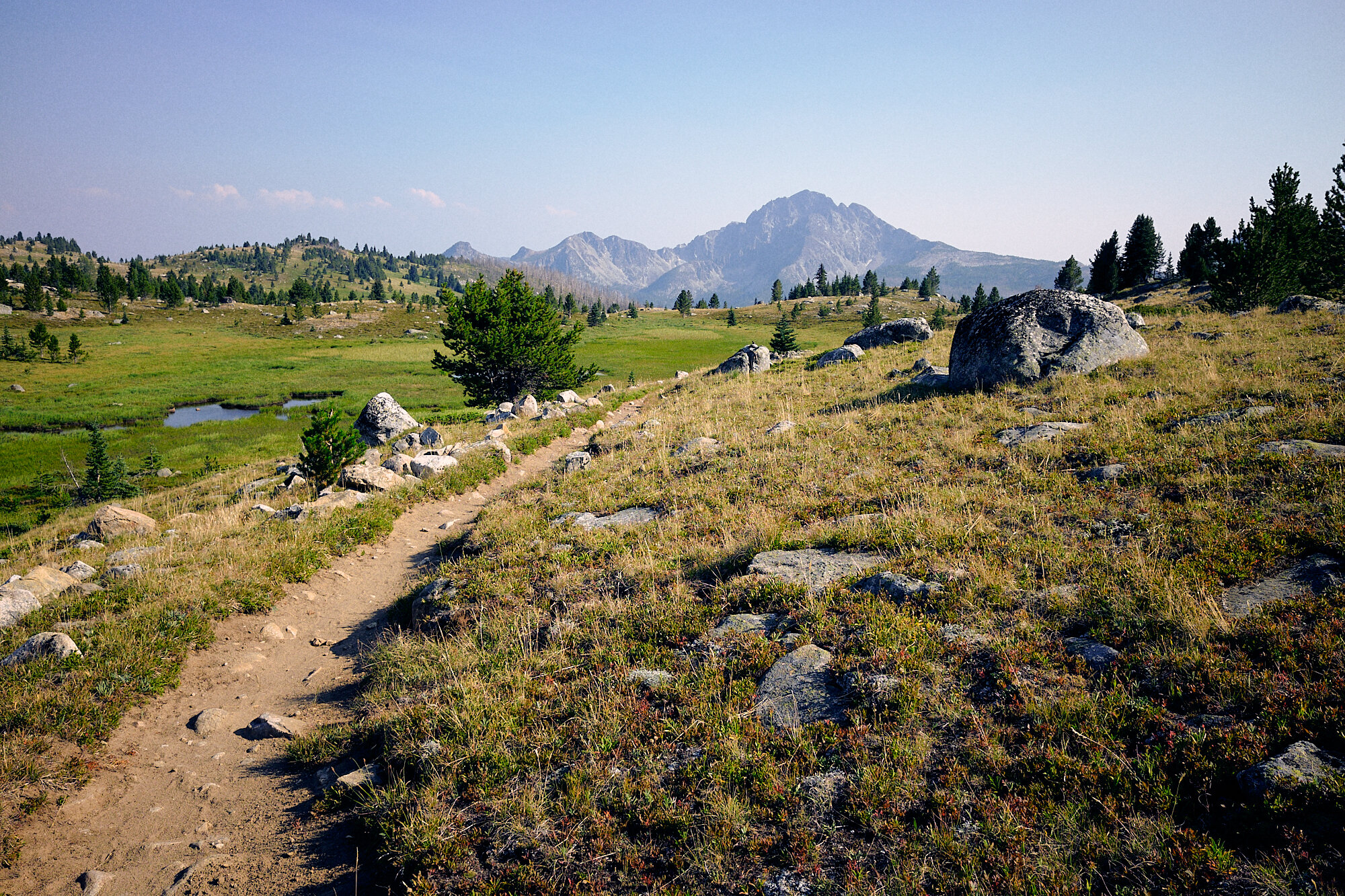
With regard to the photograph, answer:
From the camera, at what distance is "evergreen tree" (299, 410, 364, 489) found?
1725cm

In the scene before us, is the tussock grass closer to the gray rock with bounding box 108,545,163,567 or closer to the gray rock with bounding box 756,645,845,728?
the gray rock with bounding box 756,645,845,728

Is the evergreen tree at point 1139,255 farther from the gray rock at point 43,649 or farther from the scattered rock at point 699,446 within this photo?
the gray rock at point 43,649

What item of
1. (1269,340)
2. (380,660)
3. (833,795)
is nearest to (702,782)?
(833,795)

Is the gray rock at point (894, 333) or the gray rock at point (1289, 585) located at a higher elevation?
the gray rock at point (894, 333)

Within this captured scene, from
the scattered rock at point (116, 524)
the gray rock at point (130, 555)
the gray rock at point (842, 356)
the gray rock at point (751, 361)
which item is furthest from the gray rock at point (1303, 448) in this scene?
the gray rock at point (751, 361)

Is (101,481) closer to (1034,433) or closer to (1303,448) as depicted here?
(1034,433)

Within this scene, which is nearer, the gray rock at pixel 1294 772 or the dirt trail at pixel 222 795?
the gray rock at pixel 1294 772

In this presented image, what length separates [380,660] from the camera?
28.1 ft

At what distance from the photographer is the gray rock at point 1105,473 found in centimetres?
911

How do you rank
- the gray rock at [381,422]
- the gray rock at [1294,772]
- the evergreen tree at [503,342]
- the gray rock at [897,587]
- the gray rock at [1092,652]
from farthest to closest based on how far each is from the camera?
the evergreen tree at [503,342]
the gray rock at [381,422]
the gray rock at [897,587]
the gray rock at [1092,652]
the gray rock at [1294,772]

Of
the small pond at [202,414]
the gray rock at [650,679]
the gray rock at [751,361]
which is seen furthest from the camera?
the small pond at [202,414]

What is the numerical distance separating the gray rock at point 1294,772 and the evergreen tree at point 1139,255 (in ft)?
375

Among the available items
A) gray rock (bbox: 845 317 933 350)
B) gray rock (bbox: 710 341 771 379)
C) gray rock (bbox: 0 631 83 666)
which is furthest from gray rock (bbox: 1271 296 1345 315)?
gray rock (bbox: 0 631 83 666)

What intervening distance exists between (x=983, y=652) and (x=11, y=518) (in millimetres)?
42859
